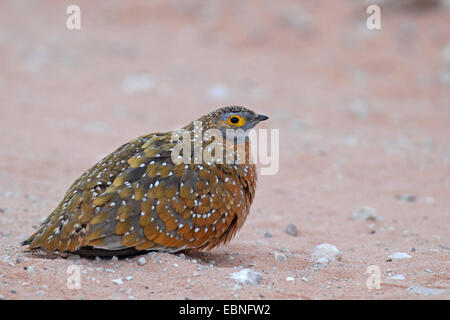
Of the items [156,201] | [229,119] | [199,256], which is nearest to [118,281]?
[156,201]

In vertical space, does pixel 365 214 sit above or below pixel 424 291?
above

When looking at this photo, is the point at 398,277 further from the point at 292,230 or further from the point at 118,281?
the point at 118,281

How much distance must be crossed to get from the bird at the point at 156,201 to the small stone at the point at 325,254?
2.87 ft

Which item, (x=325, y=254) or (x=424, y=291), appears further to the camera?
(x=325, y=254)

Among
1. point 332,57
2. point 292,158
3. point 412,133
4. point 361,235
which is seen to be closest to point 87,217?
point 361,235

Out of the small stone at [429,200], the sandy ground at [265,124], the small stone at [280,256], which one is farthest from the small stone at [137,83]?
the small stone at [280,256]

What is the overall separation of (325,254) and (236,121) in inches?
61.7

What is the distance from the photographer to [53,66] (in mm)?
15516

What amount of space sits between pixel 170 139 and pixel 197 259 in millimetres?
1160

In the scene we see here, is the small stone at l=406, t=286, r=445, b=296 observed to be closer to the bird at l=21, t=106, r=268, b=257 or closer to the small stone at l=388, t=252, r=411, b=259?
the small stone at l=388, t=252, r=411, b=259

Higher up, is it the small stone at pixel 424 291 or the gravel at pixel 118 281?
the gravel at pixel 118 281

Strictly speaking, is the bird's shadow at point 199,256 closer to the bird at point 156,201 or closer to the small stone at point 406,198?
the bird at point 156,201

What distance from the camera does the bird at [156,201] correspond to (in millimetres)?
5090

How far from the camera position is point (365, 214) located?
772cm
